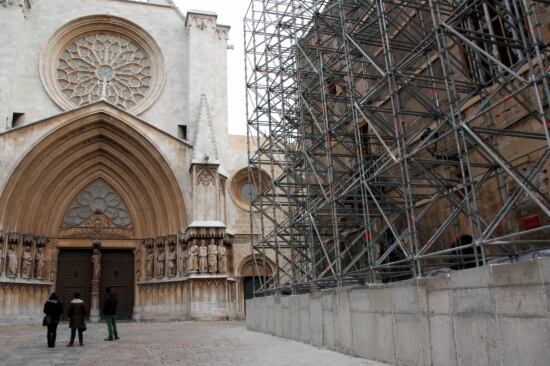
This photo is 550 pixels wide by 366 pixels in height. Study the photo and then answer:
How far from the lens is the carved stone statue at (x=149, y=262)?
19.9 metres

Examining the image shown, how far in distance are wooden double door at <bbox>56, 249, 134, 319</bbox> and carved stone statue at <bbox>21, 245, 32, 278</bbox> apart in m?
1.65

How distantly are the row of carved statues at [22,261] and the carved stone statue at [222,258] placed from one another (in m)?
A: 6.75

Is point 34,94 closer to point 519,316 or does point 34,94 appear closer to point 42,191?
point 42,191

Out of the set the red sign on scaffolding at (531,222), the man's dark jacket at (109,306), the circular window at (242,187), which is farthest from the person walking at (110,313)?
the circular window at (242,187)

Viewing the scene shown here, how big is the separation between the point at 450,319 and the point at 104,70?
68.6 feet

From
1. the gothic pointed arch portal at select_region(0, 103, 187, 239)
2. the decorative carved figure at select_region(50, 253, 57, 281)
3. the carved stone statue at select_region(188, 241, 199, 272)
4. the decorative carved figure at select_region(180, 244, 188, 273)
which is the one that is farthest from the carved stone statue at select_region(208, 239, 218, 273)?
the decorative carved figure at select_region(50, 253, 57, 281)

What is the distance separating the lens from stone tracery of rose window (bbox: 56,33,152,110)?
22.0 metres

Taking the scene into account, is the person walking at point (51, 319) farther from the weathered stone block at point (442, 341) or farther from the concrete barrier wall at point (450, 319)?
the weathered stone block at point (442, 341)

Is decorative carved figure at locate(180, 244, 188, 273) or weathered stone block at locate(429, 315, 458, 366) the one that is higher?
decorative carved figure at locate(180, 244, 188, 273)

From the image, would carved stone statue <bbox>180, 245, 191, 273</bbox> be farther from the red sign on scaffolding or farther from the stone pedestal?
the red sign on scaffolding

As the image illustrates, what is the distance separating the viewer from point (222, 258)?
62.1 feet

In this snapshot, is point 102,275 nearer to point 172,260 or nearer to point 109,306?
point 172,260

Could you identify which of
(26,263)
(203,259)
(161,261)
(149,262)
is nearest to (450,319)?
(203,259)

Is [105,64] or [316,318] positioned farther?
[105,64]
